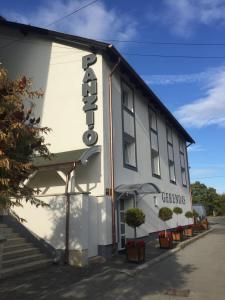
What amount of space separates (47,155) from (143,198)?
11.5m

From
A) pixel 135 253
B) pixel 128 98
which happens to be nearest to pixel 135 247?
pixel 135 253

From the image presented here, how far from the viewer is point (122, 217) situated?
14867 millimetres

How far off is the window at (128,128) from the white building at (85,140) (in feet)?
0.17

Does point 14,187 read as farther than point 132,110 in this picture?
No

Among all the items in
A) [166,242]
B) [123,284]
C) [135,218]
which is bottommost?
[123,284]

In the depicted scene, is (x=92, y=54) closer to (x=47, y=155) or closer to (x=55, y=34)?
(x=55, y=34)

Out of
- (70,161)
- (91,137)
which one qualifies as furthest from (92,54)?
(70,161)

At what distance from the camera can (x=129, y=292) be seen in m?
7.81

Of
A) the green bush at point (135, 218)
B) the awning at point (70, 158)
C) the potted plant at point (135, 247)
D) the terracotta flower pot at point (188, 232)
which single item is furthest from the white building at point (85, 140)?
the terracotta flower pot at point (188, 232)

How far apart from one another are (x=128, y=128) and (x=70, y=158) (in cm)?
480

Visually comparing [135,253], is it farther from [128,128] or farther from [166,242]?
[128,128]

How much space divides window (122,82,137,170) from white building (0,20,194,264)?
51mm

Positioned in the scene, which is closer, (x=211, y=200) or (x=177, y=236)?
(x=177, y=236)

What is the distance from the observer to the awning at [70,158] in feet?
38.9
